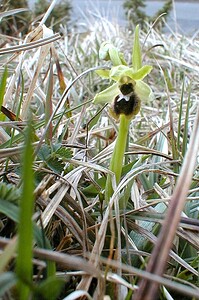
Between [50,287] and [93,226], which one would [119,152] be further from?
[50,287]

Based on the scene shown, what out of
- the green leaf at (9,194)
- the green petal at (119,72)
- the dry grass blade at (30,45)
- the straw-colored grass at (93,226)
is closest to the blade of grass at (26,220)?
the straw-colored grass at (93,226)

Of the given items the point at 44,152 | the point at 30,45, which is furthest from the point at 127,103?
the point at 30,45

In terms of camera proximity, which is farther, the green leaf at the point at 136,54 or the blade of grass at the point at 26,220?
the green leaf at the point at 136,54

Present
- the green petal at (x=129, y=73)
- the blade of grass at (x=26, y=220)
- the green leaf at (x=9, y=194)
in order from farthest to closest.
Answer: the green petal at (x=129, y=73), the green leaf at (x=9, y=194), the blade of grass at (x=26, y=220)

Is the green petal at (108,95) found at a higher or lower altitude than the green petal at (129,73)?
lower

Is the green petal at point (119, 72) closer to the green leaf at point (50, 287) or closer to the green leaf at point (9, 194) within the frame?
the green leaf at point (9, 194)

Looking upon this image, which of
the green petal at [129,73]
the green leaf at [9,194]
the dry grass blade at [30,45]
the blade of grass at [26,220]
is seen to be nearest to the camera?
the blade of grass at [26,220]

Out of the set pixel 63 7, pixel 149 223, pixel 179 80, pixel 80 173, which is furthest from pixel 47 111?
pixel 63 7

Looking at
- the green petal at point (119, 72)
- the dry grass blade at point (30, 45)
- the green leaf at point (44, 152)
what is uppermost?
the dry grass blade at point (30, 45)
